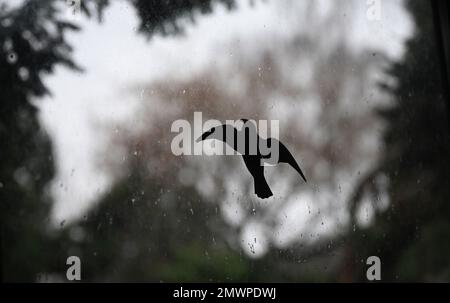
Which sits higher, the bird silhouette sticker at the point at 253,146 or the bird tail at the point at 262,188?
the bird silhouette sticker at the point at 253,146

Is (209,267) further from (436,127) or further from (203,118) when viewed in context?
(436,127)

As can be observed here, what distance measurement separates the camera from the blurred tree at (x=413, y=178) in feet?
5.96

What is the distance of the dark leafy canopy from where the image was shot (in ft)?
5.81

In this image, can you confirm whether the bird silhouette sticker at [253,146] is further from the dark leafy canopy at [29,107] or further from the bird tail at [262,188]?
the dark leafy canopy at [29,107]

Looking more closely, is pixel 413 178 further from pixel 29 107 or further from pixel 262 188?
pixel 29 107

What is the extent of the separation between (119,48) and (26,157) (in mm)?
449

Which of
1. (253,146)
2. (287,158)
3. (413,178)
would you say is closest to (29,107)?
(253,146)

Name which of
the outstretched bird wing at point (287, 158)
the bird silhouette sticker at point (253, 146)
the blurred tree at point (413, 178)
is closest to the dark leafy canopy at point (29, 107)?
the bird silhouette sticker at point (253, 146)

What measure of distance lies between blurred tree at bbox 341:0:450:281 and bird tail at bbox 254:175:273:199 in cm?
27

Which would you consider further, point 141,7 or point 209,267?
point 141,7

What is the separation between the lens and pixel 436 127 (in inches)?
75.1

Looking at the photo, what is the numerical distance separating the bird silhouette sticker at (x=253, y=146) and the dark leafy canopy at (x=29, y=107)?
0.37 metres
